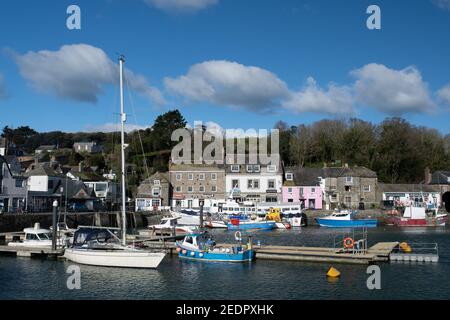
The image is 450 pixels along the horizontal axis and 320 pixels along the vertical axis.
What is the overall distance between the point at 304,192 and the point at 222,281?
188 ft

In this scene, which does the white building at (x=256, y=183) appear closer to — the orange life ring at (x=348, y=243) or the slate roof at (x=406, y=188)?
the slate roof at (x=406, y=188)

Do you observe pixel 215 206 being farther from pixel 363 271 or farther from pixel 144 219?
pixel 363 271

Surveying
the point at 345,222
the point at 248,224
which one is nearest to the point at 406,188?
the point at 345,222

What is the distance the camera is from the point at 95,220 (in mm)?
65188

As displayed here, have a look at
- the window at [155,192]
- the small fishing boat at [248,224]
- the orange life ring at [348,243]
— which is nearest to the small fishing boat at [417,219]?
the small fishing boat at [248,224]

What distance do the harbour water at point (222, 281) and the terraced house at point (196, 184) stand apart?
4728 cm

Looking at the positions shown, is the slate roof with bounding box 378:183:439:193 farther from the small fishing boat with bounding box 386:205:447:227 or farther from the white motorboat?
the white motorboat

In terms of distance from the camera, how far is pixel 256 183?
8425 centimetres

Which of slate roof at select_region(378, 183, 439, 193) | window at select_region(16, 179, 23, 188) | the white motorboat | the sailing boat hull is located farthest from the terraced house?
the sailing boat hull

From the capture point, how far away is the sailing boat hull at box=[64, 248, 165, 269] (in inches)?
1270

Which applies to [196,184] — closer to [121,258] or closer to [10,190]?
[10,190]

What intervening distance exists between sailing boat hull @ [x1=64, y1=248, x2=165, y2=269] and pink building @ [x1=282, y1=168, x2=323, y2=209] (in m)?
53.8
